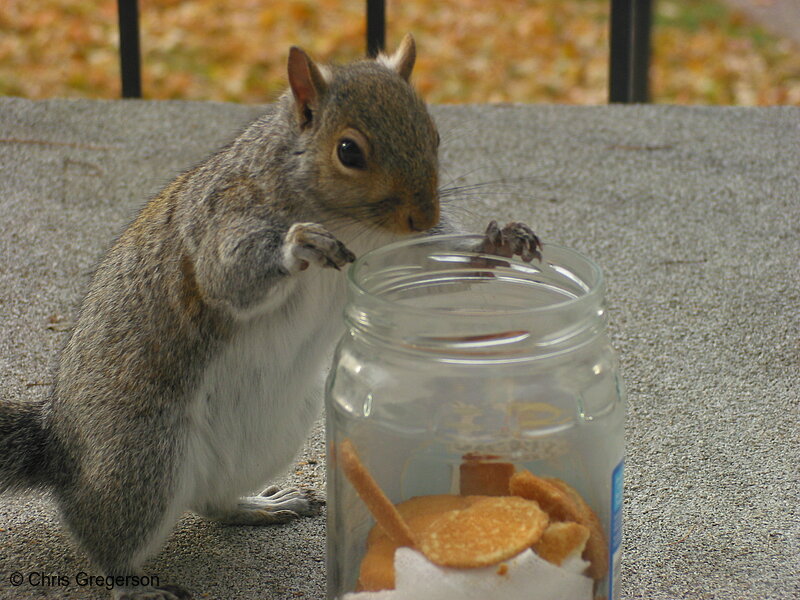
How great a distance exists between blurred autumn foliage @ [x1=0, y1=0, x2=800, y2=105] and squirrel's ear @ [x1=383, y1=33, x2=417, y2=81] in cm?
372

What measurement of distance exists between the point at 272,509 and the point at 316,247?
651 mm

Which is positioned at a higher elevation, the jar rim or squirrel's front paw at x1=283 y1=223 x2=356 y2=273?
squirrel's front paw at x1=283 y1=223 x2=356 y2=273

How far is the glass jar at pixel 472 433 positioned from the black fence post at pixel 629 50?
247 cm

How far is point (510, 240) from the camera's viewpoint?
5.08ft

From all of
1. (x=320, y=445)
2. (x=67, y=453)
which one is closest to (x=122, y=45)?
(x=320, y=445)

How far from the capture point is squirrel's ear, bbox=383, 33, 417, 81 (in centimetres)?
168

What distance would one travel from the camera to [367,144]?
1.50 metres

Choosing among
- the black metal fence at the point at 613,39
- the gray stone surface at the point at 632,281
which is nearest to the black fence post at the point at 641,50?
the black metal fence at the point at 613,39

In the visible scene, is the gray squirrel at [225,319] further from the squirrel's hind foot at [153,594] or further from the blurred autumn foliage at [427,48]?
the blurred autumn foliage at [427,48]

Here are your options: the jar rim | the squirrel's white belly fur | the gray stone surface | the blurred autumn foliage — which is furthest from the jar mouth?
the blurred autumn foliage

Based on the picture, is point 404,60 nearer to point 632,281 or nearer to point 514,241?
point 514,241

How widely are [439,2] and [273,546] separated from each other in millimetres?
5043

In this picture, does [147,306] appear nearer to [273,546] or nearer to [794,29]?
[273,546]

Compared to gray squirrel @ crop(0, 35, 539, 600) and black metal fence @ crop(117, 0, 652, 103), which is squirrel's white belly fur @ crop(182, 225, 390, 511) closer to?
gray squirrel @ crop(0, 35, 539, 600)
